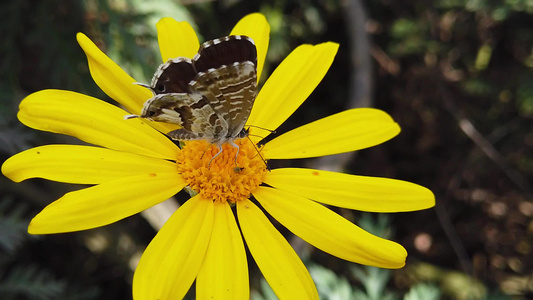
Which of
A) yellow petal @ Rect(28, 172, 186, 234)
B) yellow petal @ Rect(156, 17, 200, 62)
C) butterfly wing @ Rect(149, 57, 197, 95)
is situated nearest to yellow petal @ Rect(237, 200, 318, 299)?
yellow petal @ Rect(28, 172, 186, 234)

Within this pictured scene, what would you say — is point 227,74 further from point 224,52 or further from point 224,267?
point 224,267

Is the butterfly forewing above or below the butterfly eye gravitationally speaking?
above

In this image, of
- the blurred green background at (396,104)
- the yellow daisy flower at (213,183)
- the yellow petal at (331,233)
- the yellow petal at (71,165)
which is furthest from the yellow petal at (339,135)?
the blurred green background at (396,104)

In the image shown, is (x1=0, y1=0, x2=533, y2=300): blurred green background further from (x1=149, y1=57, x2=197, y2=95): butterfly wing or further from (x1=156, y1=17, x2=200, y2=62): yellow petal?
(x1=149, y1=57, x2=197, y2=95): butterfly wing

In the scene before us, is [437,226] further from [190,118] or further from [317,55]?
[190,118]

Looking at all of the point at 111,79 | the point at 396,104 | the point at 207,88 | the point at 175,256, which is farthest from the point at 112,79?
the point at 396,104

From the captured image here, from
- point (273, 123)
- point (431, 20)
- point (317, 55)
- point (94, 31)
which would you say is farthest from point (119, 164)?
point (431, 20)
